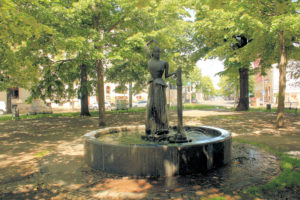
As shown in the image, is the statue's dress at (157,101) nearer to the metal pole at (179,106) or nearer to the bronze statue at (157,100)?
the bronze statue at (157,100)

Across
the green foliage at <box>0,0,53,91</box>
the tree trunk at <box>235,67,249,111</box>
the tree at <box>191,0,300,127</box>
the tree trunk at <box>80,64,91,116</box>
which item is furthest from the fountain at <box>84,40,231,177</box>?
the tree trunk at <box>235,67,249,111</box>

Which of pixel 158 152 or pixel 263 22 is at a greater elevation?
pixel 263 22

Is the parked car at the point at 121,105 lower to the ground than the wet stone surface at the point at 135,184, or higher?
higher

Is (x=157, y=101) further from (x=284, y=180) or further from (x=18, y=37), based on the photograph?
(x=18, y=37)

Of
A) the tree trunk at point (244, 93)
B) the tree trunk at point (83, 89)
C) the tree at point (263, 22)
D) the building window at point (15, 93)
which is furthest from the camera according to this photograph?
the building window at point (15, 93)

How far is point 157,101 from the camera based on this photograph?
5.89 m

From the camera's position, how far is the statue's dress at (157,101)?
19.3 feet

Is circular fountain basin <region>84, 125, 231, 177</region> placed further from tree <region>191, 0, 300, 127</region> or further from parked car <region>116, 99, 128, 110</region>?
parked car <region>116, 99, 128, 110</region>

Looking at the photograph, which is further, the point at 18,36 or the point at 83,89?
the point at 83,89

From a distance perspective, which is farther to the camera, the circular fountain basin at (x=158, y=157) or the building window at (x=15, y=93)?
the building window at (x=15, y=93)

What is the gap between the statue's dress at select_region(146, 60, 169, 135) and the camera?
232 inches

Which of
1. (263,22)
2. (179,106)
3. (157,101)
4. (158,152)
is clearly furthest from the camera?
(263,22)

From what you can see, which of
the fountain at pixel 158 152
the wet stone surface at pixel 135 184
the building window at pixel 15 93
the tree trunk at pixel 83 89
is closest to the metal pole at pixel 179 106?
the fountain at pixel 158 152

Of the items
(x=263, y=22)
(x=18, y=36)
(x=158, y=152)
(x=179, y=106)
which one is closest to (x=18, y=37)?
(x=18, y=36)
